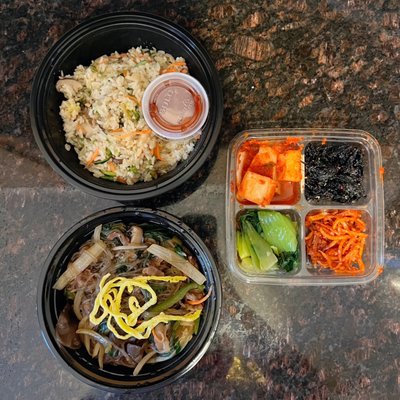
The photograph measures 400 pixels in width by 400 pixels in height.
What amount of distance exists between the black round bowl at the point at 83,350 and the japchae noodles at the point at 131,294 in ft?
0.09

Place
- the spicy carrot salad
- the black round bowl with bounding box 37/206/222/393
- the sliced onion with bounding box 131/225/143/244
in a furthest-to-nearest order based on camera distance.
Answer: the spicy carrot salad
the sliced onion with bounding box 131/225/143/244
the black round bowl with bounding box 37/206/222/393

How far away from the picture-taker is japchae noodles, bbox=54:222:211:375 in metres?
2.14

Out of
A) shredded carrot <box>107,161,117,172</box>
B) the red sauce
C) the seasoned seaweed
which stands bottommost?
the seasoned seaweed

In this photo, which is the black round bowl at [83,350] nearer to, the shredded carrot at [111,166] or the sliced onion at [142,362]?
the sliced onion at [142,362]

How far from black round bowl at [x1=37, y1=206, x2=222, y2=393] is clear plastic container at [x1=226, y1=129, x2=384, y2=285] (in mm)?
220

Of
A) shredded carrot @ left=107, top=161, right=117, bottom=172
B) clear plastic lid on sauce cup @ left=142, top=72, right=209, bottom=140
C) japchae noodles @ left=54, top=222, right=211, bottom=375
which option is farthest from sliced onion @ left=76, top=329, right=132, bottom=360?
clear plastic lid on sauce cup @ left=142, top=72, right=209, bottom=140

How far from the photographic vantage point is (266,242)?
7.68 feet

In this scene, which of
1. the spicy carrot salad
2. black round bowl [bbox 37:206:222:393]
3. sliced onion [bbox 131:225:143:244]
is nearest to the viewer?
black round bowl [bbox 37:206:222:393]

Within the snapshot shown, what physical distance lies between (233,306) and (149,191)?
0.66 m

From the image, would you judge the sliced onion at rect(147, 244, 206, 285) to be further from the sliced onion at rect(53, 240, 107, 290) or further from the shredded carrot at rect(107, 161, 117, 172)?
the shredded carrot at rect(107, 161, 117, 172)

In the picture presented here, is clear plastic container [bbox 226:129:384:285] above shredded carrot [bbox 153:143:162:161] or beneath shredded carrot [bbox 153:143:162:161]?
beneath

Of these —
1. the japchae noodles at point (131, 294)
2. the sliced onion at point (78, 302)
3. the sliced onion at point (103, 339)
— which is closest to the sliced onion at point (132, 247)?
the japchae noodles at point (131, 294)

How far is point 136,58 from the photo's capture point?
7.53ft

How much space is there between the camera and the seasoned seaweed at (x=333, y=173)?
2361 millimetres
